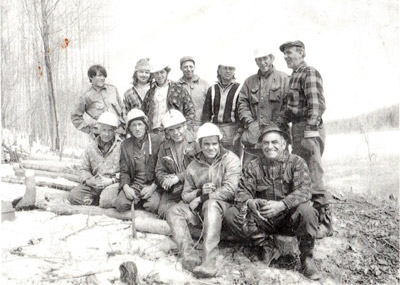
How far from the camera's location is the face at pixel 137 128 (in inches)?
211

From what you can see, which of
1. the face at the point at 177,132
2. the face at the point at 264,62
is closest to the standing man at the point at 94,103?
the face at the point at 177,132

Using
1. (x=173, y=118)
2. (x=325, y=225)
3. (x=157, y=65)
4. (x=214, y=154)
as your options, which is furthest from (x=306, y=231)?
(x=157, y=65)

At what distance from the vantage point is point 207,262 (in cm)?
406

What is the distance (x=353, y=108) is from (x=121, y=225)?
16.2 ft

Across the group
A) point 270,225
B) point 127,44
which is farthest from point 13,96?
point 270,225

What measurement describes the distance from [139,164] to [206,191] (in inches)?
51.8

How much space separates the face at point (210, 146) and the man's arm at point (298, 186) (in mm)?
937

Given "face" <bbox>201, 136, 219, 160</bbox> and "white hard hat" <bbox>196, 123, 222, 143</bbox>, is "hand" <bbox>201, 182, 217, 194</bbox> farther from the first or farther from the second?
"white hard hat" <bbox>196, 123, 222, 143</bbox>

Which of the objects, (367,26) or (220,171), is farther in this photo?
(367,26)

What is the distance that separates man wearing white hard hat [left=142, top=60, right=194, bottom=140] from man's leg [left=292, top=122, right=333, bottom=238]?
1.68 metres

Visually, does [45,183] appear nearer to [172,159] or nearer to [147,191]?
[147,191]

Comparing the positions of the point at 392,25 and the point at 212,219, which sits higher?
the point at 392,25

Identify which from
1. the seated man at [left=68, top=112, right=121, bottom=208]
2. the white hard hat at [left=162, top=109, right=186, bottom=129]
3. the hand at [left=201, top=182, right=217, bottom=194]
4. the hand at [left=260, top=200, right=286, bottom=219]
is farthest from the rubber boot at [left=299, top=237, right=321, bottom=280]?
the seated man at [left=68, top=112, right=121, bottom=208]

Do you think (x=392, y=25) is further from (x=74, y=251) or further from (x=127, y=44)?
(x=74, y=251)
